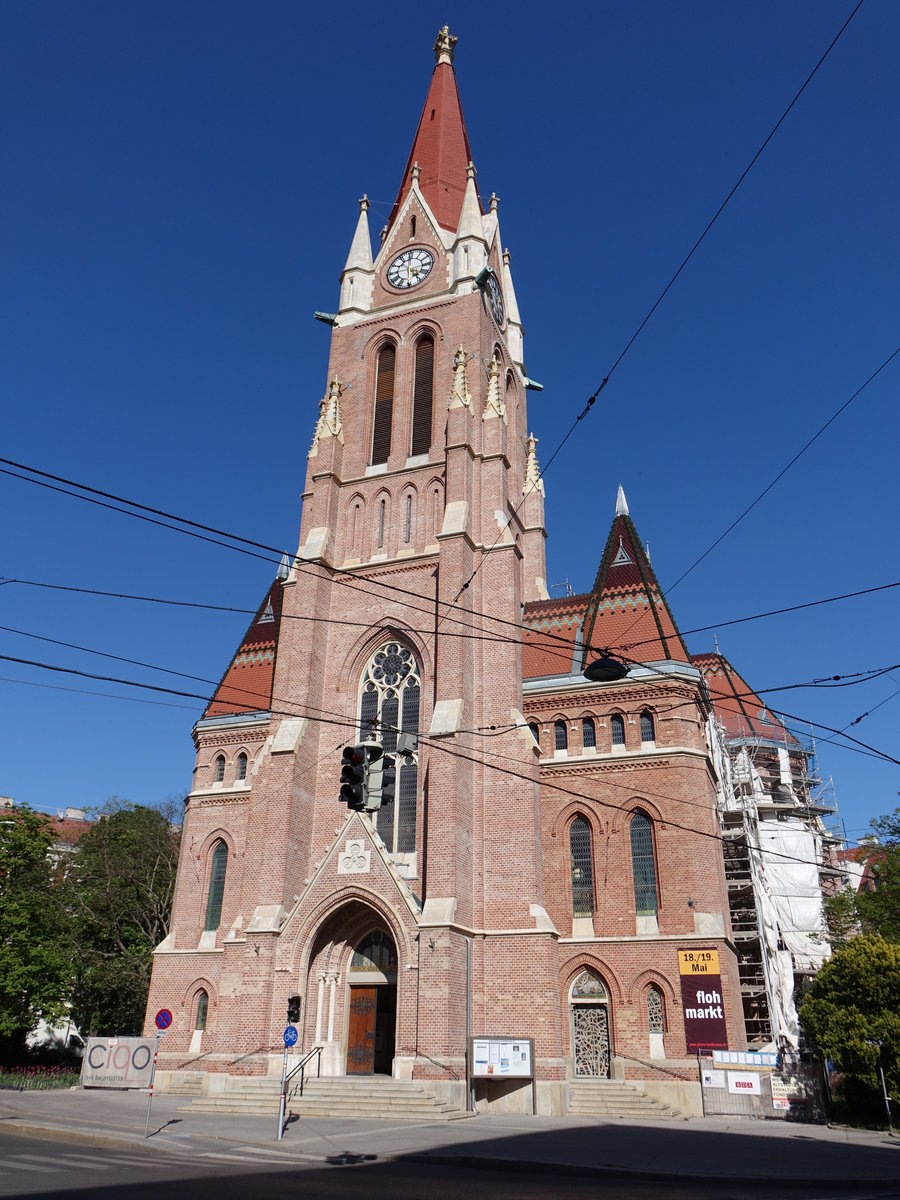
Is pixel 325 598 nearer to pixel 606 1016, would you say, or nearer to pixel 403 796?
pixel 403 796

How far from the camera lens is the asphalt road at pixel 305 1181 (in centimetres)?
1076

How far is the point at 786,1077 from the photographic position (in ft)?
80.0

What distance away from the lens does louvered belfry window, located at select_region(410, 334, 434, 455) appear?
34000mm

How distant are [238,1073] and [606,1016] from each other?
32.8 feet

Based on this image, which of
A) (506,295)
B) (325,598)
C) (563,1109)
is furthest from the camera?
(506,295)

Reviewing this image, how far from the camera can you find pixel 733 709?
45031 mm

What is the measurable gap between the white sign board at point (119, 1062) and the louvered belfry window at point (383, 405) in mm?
20398

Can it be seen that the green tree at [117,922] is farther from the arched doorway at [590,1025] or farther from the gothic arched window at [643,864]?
the gothic arched window at [643,864]

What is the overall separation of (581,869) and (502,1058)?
6539 millimetres

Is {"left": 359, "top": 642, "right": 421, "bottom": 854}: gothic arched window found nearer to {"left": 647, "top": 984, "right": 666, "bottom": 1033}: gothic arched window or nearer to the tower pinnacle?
{"left": 647, "top": 984, "right": 666, "bottom": 1033}: gothic arched window

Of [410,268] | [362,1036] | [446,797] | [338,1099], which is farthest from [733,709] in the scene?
[338,1099]

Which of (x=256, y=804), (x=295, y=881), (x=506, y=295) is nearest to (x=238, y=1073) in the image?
(x=295, y=881)

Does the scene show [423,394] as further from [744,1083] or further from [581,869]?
[744,1083]

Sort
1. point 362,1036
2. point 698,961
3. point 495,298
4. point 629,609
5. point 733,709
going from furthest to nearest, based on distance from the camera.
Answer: point 733,709, point 495,298, point 629,609, point 362,1036, point 698,961
